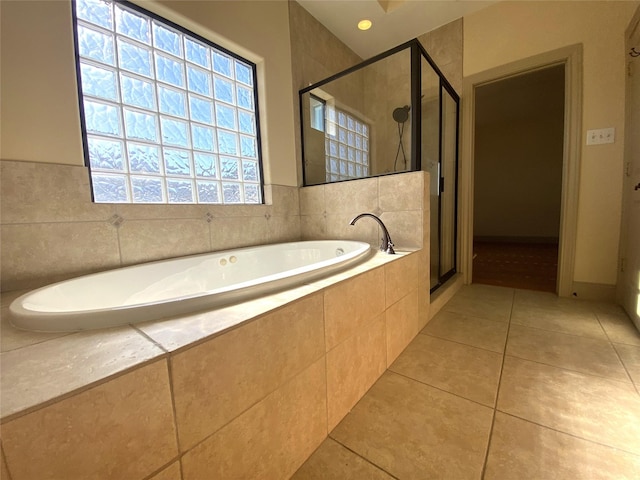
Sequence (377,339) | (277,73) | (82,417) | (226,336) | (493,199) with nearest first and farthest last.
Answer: (82,417), (226,336), (377,339), (277,73), (493,199)

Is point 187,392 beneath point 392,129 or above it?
beneath

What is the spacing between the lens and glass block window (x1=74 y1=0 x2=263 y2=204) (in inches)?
46.8

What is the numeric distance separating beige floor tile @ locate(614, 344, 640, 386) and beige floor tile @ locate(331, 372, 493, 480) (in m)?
0.72

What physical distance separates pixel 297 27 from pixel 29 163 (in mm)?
2022

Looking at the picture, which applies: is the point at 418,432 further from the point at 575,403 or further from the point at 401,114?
the point at 401,114

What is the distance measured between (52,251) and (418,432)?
1.56 meters

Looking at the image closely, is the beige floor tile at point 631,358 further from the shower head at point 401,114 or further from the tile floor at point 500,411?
the shower head at point 401,114

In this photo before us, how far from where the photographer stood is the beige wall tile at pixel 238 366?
0.49m

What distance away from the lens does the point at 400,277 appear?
1271 millimetres

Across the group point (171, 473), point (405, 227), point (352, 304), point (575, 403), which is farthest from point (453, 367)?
point (171, 473)

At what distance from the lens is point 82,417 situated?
374 millimetres

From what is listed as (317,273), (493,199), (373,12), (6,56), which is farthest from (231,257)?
(493,199)

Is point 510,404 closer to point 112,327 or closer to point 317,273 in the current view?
point 317,273

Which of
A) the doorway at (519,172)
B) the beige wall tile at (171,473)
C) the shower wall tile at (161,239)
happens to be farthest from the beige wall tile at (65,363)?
the doorway at (519,172)
